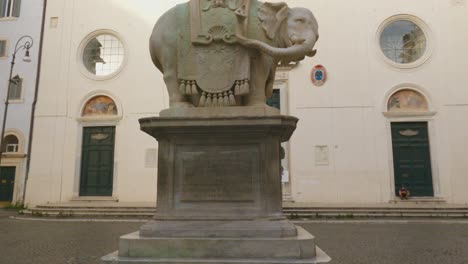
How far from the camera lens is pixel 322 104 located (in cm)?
1769

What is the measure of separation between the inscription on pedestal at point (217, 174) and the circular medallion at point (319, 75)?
14.5 m

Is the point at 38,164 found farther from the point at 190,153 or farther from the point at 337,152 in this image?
the point at 190,153

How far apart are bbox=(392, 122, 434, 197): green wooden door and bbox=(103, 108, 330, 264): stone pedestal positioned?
14462 mm

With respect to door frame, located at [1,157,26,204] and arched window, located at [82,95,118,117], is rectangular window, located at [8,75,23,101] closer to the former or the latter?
door frame, located at [1,157,26,204]

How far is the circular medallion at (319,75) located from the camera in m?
17.9

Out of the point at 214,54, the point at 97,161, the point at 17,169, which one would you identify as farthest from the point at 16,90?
the point at 214,54

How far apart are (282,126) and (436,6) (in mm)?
17431

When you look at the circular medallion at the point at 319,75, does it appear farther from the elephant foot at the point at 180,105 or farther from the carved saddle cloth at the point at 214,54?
the elephant foot at the point at 180,105

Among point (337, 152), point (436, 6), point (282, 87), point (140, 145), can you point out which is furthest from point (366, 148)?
point (140, 145)

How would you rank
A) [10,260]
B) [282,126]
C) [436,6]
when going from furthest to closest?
[436,6] → [10,260] → [282,126]

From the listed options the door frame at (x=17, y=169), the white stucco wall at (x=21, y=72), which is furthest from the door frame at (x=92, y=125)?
the door frame at (x=17, y=169)

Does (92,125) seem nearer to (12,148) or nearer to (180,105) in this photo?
(12,148)

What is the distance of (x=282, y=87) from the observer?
1828cm

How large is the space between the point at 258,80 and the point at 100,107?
1622cm
